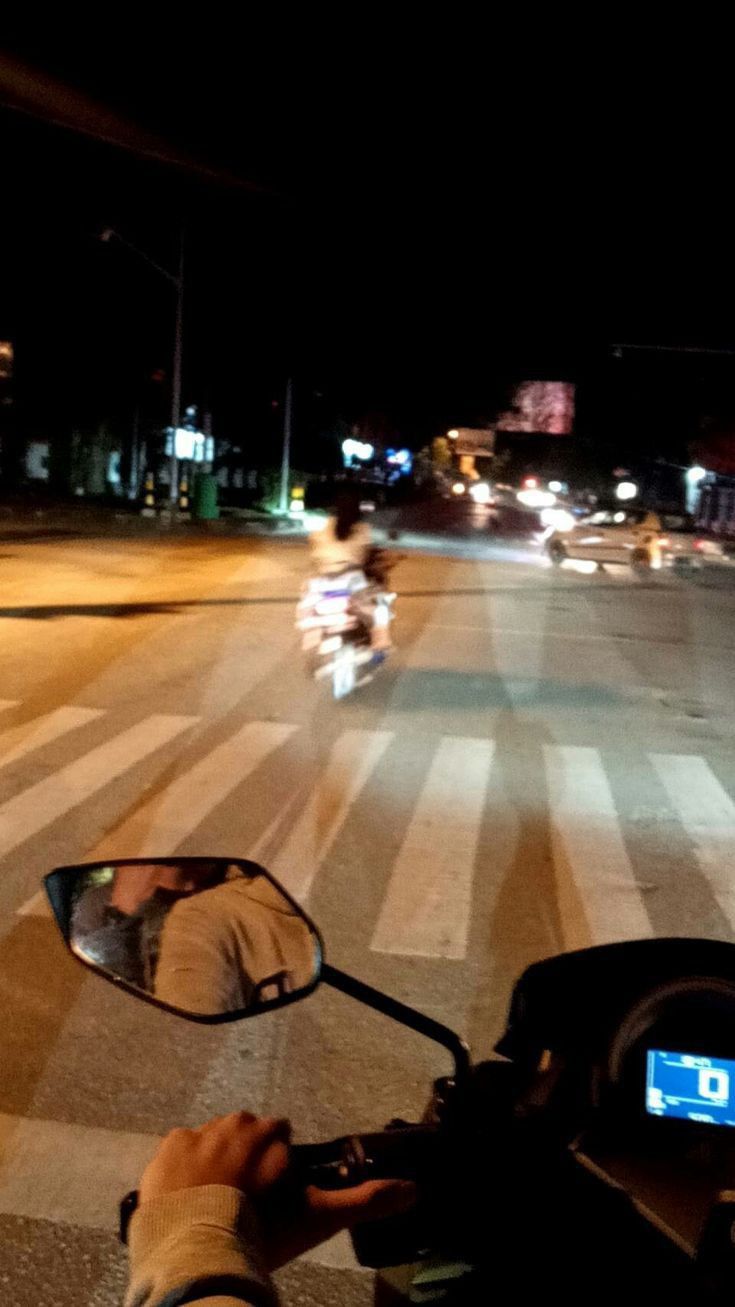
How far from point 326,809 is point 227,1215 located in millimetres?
6761

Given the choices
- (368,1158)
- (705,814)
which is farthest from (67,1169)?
(705,814)

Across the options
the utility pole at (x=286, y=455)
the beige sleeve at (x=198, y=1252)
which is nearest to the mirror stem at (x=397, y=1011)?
the beige sleeve at (x=198, y=1252)

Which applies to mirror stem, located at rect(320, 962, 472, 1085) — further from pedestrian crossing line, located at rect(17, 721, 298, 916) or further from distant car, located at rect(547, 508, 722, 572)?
distant car, located at rect(547, 508, 722, 572)

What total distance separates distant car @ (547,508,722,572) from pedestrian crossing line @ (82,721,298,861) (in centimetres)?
2297

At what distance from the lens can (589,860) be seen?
7.56 metres

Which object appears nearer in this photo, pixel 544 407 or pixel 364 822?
pixel 364 822

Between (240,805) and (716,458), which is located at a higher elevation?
(716,458)

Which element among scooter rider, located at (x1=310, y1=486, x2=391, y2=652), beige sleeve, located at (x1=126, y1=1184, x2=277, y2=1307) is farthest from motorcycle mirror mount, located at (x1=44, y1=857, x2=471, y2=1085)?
scooter rider, located at (x1=310, y1=486, x2=391, y2=652)

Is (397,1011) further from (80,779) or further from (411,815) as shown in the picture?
(80,779)

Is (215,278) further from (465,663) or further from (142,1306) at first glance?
(142,1306)

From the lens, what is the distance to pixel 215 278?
5312 cm

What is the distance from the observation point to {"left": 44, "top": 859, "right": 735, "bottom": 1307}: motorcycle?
203 centimetres

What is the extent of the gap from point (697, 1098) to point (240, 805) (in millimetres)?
6186

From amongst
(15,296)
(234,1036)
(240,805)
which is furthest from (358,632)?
(15,296)
